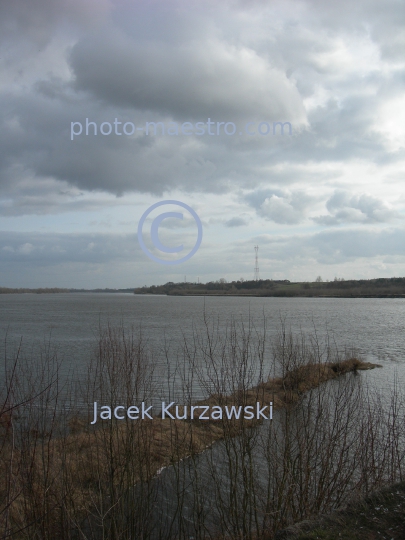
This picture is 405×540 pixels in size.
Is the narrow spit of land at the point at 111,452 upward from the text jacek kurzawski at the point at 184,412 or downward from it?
downward

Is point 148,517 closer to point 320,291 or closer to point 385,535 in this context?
point 385,535

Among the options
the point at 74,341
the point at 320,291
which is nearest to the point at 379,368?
the point at 74,341

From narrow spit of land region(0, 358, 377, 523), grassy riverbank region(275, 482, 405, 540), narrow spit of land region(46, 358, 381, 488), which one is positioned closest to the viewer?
grassy riverbank region(275, 482, 405, 540)

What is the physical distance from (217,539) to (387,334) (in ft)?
112

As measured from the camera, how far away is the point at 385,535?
4.72 meters

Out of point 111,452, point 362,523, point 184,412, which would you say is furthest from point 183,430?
point 362,523

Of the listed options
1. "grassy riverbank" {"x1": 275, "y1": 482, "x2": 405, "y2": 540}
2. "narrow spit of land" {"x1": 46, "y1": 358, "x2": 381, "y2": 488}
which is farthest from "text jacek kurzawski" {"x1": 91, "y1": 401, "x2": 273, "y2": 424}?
"grassy riverbank" {"x1": 275, "y1": 482, "x2": 405, "y2": 540}

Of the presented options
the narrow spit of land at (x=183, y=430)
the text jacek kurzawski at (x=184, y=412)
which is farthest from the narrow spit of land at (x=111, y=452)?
the text jacek kurzawski at (x=184, y=412)

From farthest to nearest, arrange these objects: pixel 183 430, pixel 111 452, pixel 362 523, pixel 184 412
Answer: pixel 183 430, pixel 184 412, pixel 111 452, pixel 362 523

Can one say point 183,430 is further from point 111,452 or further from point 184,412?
point 111,452

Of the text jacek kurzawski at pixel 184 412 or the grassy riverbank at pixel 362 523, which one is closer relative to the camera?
the grassy riverbank at pixel 362 523

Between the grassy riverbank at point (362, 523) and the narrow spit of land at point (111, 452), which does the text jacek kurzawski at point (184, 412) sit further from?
the grassy riverbank at point (362, 523)

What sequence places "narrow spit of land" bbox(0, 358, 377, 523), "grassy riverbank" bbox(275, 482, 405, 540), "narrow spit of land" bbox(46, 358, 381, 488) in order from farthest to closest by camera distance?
"narrow spit of land" bbox(46, 358, 381, 488) < "narrow spit of land" bbox(0, 358, 377, 523) < "grassy riverbank" bbox(275, 482, 405, 540)

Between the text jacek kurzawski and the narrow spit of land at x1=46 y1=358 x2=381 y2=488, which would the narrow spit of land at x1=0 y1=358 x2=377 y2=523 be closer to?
the narrow spit of land at x1=46 y1=358 x2=381 y2=488
